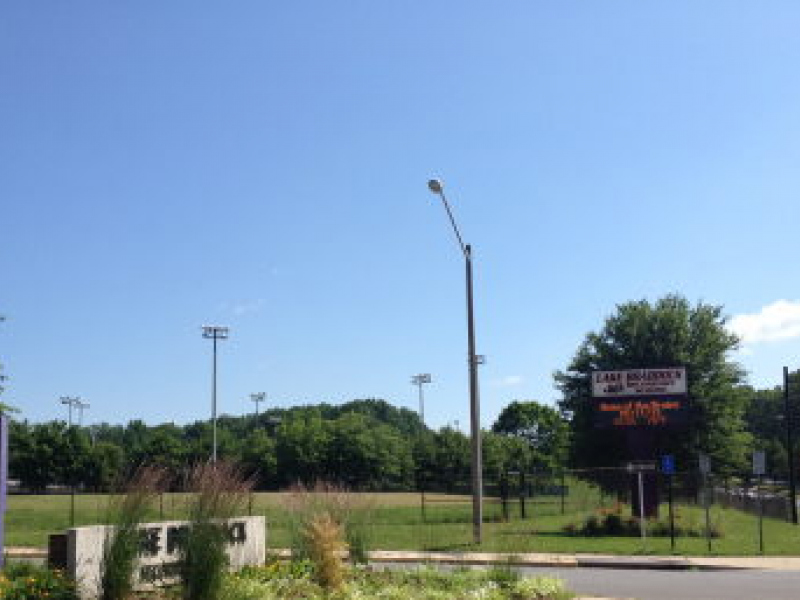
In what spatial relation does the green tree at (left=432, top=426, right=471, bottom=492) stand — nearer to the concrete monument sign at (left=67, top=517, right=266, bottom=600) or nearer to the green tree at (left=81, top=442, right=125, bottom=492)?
the green tree at (left=81, top=442, right=125, bottom=492)

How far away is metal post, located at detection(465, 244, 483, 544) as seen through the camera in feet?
71.6

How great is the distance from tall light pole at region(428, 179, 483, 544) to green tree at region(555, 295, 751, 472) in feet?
54.9

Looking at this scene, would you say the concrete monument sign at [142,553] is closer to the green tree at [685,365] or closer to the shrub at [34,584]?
the shrub at [34,584]

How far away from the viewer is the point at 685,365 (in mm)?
37594

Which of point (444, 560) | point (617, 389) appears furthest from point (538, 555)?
point (617, 389)

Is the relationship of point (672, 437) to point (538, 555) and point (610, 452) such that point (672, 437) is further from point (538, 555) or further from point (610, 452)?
point (538, 555)

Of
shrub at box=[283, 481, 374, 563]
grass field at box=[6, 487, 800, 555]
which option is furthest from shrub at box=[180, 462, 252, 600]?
shrub at box=[283, 481, 374, 563]

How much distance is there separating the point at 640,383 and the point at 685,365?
1048cm

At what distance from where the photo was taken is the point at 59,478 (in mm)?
82250

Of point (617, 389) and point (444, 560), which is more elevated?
point (617, 389)

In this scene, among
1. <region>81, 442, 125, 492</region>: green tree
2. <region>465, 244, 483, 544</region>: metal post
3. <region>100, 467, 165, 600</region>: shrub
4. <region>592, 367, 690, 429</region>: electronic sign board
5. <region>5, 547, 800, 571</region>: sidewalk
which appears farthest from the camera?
<region>81, 442, 125, 492</region>: green tree

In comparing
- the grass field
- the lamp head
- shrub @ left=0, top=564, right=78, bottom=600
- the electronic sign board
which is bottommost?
the grass field

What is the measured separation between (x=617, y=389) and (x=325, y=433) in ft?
185

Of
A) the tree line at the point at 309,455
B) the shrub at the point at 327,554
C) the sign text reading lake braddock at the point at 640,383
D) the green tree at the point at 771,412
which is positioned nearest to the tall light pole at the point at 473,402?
the sign text reading lake braddock at the point at 640,383
